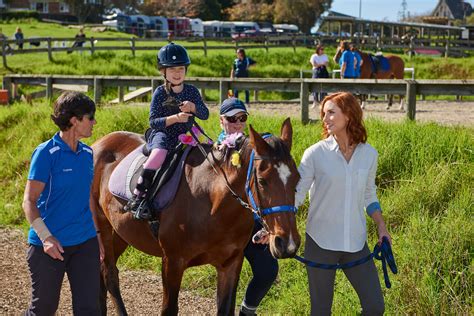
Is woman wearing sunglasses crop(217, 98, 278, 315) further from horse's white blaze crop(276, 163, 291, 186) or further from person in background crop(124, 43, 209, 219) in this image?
horse's white blaze crop(276, 163, 291, 186)

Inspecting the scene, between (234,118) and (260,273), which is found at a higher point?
(234,118)

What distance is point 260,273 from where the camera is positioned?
595cm

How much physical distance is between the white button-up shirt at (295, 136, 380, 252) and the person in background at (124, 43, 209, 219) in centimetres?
140

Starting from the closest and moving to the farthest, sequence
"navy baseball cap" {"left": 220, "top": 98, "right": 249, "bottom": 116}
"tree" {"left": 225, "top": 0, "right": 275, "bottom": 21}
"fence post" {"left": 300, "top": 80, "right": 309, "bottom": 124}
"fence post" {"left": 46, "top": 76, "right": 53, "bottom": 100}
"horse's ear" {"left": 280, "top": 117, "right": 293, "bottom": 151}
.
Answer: "horse's ear" {"left": 280, "top": 117, "right": 293, "bottom": 151}
"navy baseball cap" {"left": 220, "top": 98, "right": 249, "bottom": 116}
"fence post" {"left": 300, "top": 80, "right": 309, "bottom": 124}
"fence post" {"left": 46, "top": 76, "right": 53, "bottom": 100}
"tree" {"left": 225, "top": 0, "right": 275, "bottom": 21}

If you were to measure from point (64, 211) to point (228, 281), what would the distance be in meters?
1.51

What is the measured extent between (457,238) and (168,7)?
92006mm

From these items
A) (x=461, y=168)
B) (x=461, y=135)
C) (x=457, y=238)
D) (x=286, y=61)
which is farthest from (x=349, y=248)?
(x=286, y=61)

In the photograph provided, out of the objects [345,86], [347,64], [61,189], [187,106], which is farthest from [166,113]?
[347,64]

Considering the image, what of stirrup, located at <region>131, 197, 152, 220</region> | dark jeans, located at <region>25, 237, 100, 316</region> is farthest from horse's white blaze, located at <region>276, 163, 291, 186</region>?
stirrup, located at <region>131, 197, 152, 220</region>

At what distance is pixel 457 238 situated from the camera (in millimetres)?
6293

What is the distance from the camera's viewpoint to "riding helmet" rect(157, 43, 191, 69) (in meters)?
5.80

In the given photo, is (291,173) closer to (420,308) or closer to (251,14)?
(420,308)

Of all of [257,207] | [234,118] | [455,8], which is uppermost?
[455,8]

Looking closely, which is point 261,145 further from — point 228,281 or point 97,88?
point 97,88
